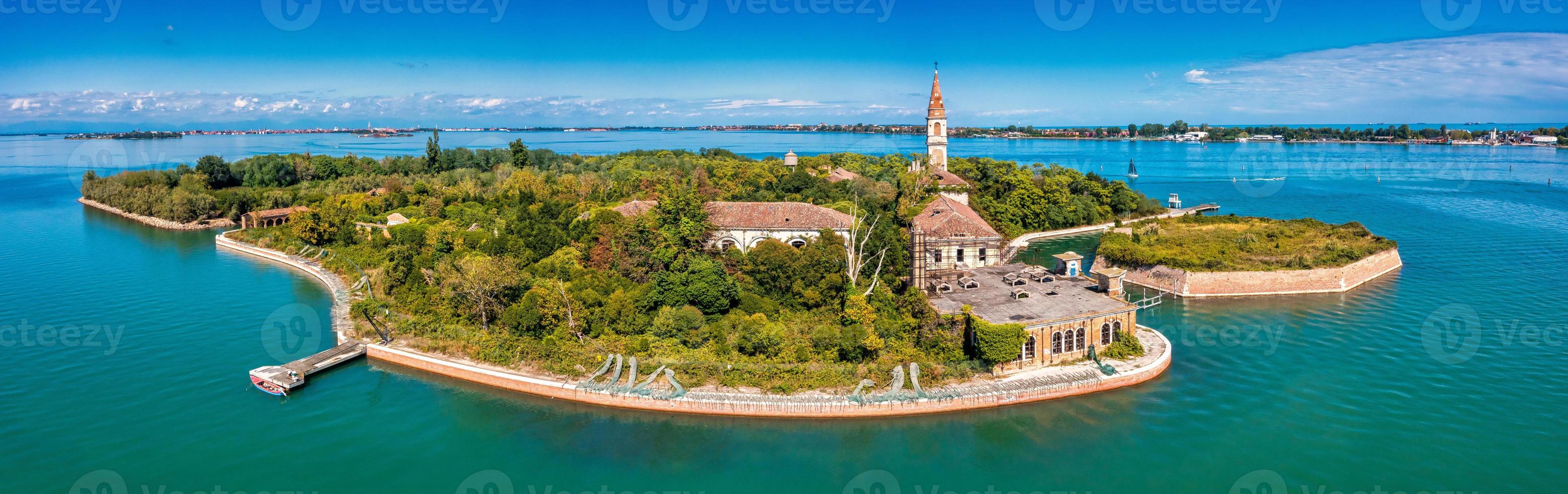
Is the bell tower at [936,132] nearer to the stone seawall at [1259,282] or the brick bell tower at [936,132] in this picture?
the brick bell tower at [936,132]

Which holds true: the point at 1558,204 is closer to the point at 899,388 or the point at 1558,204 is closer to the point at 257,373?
the point at 899,388

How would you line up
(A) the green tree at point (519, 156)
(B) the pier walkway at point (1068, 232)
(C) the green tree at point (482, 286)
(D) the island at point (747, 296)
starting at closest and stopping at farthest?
(D) the island at point (747, 296) < (C) the green tree at point (482, 286) < (B) the pier walkway at point (1068, 232) < (A) the green tree at point (519, 156)

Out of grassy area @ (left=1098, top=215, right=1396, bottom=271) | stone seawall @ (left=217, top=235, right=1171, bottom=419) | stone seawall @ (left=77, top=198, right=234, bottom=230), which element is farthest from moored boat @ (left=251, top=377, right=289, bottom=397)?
stone seawall @ (left=77, top=198, right=234, bottom=230)

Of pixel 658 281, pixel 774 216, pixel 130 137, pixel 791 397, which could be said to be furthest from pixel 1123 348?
pixel 130 137

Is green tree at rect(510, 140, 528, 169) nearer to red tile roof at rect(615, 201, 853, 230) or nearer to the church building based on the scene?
red tile roof at rect(615, 201, 853, 230)

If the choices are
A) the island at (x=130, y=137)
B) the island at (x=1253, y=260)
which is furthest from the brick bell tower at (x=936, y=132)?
the island at (x=130, y=137)

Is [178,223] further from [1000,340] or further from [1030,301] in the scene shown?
[1000,340]
